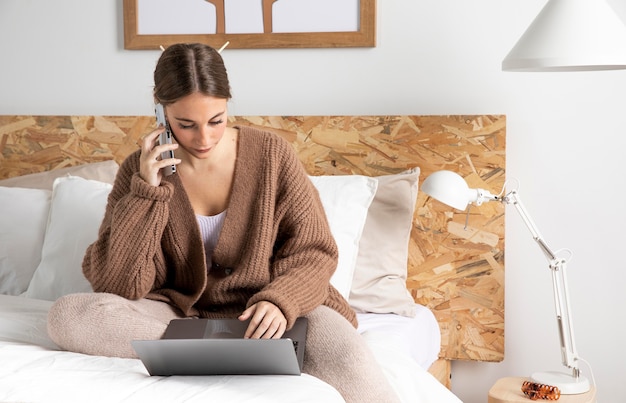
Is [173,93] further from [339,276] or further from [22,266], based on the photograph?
[22,266]

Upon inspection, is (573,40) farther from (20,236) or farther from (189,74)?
(20,236)

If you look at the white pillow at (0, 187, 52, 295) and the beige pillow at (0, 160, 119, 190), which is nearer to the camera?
the white pillow at (0, 187, 52, 295)

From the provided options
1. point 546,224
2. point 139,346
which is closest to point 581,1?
point 546,224

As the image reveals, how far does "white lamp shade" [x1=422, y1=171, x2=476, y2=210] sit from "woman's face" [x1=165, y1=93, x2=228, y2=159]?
60 centimetres

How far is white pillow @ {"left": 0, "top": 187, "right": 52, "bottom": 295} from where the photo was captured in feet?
8.27

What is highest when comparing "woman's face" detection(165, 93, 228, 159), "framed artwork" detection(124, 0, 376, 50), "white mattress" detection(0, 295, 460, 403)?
"framed artwork" detection(124, 0, 376, 50)

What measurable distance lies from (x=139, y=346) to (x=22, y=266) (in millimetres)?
1173

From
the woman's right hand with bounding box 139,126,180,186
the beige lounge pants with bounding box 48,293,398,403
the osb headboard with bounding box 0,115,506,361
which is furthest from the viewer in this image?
the osb headboard with bounding box 0,115,506,361

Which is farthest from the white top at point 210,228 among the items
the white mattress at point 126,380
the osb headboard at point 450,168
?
the osb headboard at point 450,168

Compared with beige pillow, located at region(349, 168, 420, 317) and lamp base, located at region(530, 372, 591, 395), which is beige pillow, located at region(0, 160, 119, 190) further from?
lamp base, located at region(530, 372, 591, 395)

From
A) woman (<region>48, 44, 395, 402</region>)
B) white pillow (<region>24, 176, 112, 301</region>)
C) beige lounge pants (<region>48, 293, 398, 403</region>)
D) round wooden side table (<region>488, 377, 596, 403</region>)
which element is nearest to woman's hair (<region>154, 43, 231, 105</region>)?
woman (<region>48, 44, 395, 402</region>)

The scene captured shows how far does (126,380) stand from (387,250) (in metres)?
1.08

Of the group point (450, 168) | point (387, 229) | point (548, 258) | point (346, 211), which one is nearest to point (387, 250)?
point (387, 229)

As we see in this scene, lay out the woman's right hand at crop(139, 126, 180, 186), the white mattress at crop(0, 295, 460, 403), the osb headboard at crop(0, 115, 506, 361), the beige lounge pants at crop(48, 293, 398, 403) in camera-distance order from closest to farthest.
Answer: the white mattress at crop(0, 295, 460, 403) < the beige lounge pants at crop(48, 293, 398, 403) < the woman's right hand at crop(139, 126, 180, 186) < the osb headboard at crop(0, 115, 506, 361)
